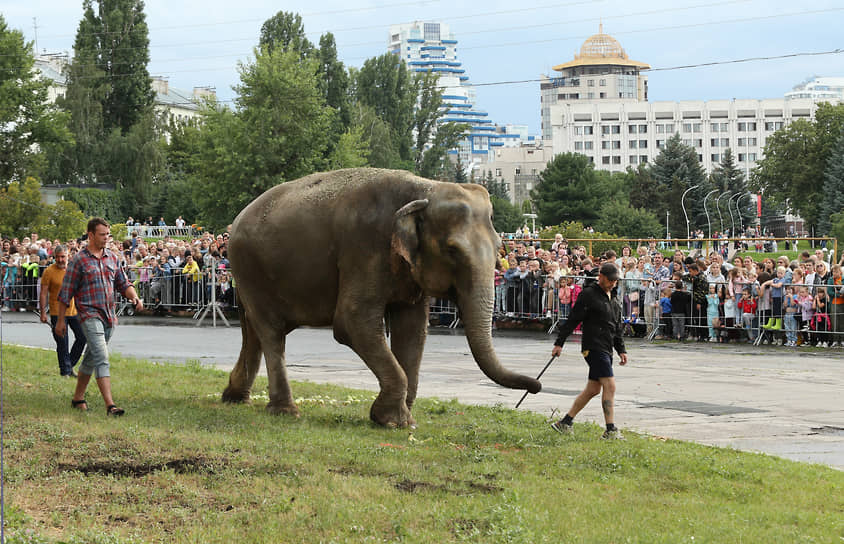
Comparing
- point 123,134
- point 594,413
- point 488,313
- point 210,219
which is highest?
point 123,134

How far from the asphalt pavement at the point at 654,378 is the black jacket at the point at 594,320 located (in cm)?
126

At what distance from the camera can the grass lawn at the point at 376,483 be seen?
Answer: 6922mm

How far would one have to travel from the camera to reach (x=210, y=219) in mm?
63531

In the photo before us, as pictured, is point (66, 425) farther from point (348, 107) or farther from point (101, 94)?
point (101, 94)

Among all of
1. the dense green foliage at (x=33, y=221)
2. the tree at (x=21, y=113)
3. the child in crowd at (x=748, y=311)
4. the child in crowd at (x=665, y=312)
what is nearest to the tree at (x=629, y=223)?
the tree at (x=21, y=113)

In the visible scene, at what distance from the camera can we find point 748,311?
2378 centimetres

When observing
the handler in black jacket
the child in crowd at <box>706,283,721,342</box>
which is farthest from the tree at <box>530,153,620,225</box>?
the handler in black jacket

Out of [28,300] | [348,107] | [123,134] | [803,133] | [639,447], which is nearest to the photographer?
[639,447]

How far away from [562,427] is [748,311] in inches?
551

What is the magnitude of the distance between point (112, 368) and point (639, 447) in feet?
29.3

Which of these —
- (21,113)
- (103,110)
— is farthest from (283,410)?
(103,110)

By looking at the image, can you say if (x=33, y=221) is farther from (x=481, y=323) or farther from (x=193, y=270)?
(x=481, y=323)

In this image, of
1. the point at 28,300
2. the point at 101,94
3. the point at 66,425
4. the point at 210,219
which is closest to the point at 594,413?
the point at 66,425

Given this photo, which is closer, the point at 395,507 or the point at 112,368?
the point at 395,507
